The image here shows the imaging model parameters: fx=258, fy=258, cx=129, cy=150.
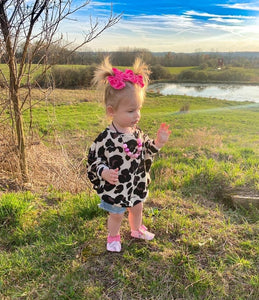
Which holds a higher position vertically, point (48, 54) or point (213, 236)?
point (48, 54)

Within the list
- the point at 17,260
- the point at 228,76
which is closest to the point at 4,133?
the point at 17,260

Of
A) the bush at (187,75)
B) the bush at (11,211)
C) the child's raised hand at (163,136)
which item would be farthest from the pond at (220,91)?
the child's raised hand at (163,136)

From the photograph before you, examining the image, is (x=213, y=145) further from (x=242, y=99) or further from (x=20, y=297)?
(x=242, y=99)

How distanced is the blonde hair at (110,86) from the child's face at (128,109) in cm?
3

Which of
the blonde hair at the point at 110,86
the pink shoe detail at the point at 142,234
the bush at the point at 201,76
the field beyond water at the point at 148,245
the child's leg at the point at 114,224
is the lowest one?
the field beyond water at the point at 148,245

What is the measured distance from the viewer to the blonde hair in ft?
6.02

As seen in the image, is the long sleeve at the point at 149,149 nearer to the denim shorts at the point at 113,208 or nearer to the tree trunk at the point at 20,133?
the denim shorts at the point at 113,208

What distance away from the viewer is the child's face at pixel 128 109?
1.84 m

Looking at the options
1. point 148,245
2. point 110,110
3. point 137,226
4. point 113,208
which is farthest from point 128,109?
point 148,245

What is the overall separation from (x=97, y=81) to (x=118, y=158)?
1.98 ft

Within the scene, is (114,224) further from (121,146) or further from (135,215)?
(121,146)

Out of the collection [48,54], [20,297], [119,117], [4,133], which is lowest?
[20,297]

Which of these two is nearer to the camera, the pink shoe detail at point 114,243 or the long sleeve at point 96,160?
the long sleeve at point 96,160

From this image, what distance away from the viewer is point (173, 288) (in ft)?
6.07
